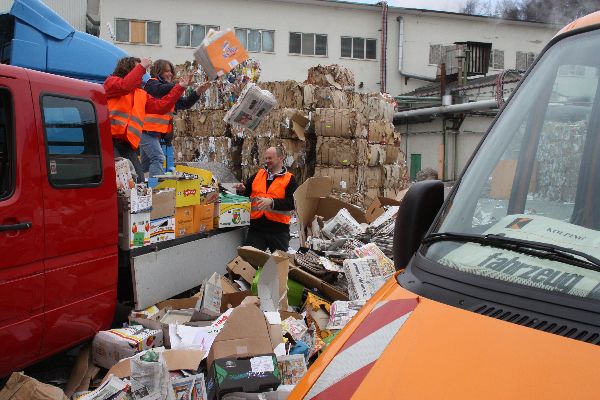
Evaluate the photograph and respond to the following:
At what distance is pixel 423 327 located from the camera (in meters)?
1.74

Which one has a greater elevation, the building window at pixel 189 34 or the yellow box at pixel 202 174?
the building window at pixel 189 34

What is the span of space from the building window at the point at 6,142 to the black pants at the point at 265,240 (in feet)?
10.4

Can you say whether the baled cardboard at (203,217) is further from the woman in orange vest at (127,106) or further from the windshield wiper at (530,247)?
the windshield wiper at (530,247)

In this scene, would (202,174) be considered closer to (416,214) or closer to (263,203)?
(263,203)

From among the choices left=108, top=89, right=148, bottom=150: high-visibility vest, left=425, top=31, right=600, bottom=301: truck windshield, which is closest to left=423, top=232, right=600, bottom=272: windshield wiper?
left=425, top=31, right=600, bottom=301: truck windshield

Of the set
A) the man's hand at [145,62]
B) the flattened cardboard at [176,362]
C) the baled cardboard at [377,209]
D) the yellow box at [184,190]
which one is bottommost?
the flattened cardboard at [176,362]

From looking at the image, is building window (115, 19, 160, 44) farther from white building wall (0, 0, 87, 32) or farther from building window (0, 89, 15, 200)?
building window (0, 89, 15, 200)

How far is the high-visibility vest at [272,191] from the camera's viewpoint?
21.4 ft

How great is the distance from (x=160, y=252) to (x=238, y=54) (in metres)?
2.70

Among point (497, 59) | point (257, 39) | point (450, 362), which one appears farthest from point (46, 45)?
point (497, 59)

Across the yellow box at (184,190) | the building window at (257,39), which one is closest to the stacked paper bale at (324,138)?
the yellow box at (184,190)

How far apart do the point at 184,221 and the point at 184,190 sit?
286 mm

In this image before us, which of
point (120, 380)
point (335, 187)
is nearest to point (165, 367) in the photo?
point (120, 380)

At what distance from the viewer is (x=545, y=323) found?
5.32 ft
